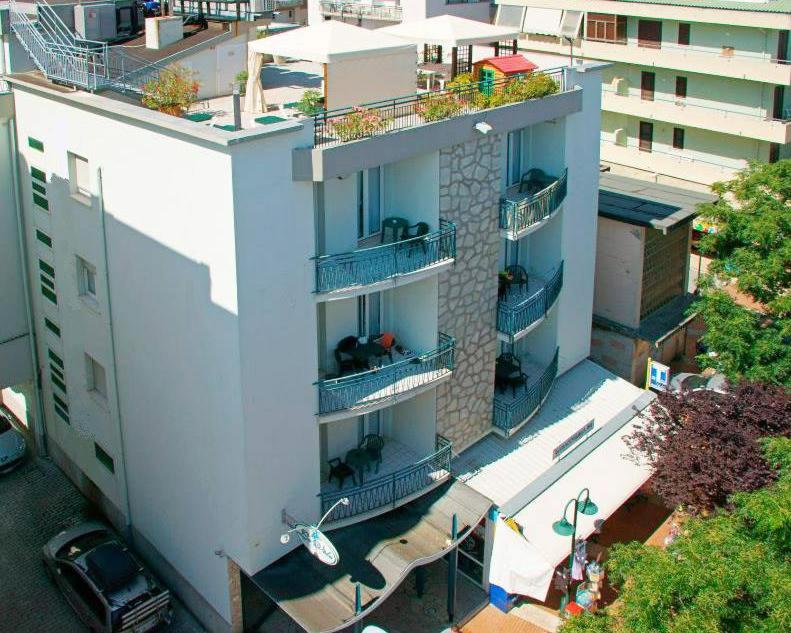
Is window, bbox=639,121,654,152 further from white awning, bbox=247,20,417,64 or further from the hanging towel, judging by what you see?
the hanging towel

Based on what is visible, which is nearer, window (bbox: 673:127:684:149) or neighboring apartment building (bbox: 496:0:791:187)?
neighboring apartment building (bbox: 496:0:791:187)

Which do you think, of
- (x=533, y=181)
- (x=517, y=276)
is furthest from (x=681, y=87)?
(x=517, y=276)

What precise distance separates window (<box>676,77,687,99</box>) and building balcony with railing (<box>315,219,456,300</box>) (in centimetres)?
3680

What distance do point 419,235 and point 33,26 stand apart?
13.2 meters

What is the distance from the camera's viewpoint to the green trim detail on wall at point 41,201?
2945 cm

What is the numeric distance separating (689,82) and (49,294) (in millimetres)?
40394

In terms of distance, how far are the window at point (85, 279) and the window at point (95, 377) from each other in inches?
78.5

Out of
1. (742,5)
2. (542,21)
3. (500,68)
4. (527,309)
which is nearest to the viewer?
(500,68)

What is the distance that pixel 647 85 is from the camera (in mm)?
59688

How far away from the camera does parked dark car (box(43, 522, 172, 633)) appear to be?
2700 centimetres

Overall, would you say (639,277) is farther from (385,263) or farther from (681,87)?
(681,87)

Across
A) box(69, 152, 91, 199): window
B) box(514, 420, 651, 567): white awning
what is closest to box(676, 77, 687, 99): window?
box(514, 420, 651, 567): white awning

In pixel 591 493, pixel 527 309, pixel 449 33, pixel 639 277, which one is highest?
pixel 449 33

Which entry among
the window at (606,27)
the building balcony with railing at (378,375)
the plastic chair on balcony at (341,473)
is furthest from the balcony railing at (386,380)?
the window at (606,27)
